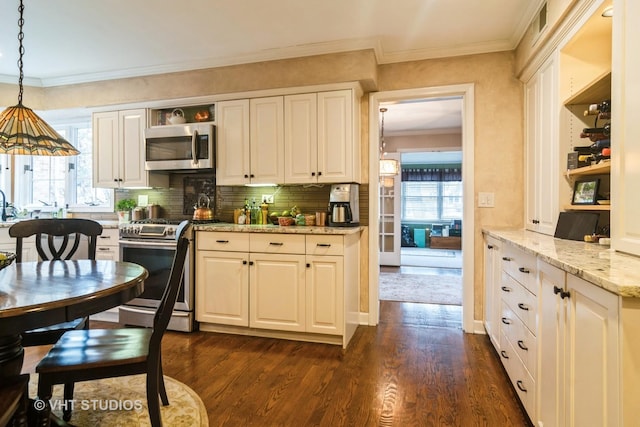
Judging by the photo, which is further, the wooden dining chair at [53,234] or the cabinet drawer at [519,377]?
the wooden dining chair at [53,234]

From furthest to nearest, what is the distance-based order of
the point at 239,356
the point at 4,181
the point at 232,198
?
1. the point at 4,181
2. the point at 232,198
3. the point at 239,356

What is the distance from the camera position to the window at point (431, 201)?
33.8 feet

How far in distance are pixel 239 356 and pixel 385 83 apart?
106 inches

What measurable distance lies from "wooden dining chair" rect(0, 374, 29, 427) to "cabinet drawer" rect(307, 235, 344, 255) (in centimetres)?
A: 183

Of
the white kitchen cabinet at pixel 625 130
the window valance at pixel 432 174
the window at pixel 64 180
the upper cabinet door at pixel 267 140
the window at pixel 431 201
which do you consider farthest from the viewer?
the window at pixel 431 201

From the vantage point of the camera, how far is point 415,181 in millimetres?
10453

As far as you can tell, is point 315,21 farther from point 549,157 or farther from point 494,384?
point 494,384

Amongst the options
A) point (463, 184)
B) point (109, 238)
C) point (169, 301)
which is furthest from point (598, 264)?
point (109, 238)

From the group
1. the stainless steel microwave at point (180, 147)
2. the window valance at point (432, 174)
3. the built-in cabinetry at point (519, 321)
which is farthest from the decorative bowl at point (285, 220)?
the window valance at point (432, 174)

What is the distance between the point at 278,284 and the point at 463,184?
1.87 metres

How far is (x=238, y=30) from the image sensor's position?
278 cm

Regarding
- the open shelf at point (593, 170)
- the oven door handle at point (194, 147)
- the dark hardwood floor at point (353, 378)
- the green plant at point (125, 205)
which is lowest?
the dark hardwood floor at point (353, 378)

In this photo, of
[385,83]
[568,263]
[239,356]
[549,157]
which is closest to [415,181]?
[385,83]

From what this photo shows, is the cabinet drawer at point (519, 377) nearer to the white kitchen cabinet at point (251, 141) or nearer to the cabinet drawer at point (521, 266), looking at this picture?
the cabinet drawer at point (521, 266)
